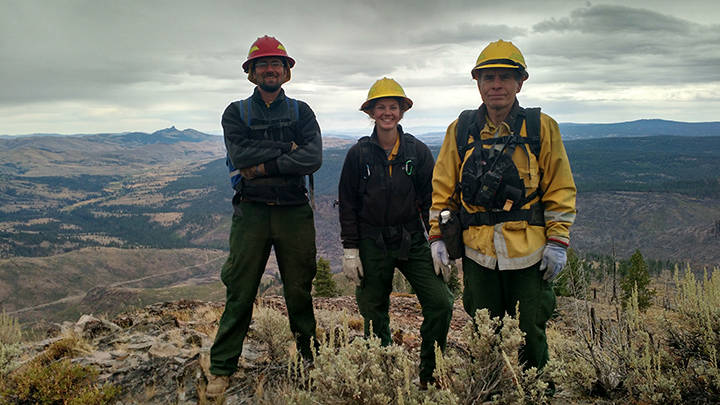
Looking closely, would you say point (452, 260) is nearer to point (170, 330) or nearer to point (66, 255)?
point (170, 330)

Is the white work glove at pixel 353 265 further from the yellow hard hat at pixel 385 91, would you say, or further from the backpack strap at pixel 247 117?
the yellow hard hat at pixel 385 91

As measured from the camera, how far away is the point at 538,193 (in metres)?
3.05

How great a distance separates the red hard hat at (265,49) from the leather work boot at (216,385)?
2997mm

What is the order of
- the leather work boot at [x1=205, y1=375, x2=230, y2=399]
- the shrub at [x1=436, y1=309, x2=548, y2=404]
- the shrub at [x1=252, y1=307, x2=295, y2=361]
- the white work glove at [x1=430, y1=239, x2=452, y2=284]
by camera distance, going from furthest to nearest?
the shrub at [x1=252, y1=307, x2=295, y2=361] < the leather work boot at [x1=205, y1=375, x2=230, y2=399] < the white work glove at [x1=430, y1=239, x2=452, y2=284] < the shrub at [x1=436, y1=309, x2=548, y2=404]

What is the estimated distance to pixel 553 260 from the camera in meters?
2.87

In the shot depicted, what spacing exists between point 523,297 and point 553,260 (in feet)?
1.17

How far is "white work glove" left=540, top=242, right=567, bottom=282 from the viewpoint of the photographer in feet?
9.38

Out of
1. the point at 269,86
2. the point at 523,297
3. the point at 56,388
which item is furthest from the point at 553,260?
the point at 56,388

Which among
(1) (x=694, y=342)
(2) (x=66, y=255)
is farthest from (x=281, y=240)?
(2) (x=66, y=255)

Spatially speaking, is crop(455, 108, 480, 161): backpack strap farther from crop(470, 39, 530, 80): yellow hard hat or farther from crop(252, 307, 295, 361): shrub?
crop(252, 307, 295, 361): shrub

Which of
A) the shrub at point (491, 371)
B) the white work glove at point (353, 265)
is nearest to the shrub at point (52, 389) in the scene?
the white work glove at point (353, 265)

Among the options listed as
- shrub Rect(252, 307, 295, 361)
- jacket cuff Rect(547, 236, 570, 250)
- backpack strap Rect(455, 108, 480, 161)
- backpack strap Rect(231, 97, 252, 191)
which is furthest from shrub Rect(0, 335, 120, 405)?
jacket cuff Rect(547, 236, 570, 250)

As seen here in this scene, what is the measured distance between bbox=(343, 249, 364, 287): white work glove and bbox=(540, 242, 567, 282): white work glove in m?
1.66

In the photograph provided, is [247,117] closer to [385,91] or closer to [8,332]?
[385,91]
